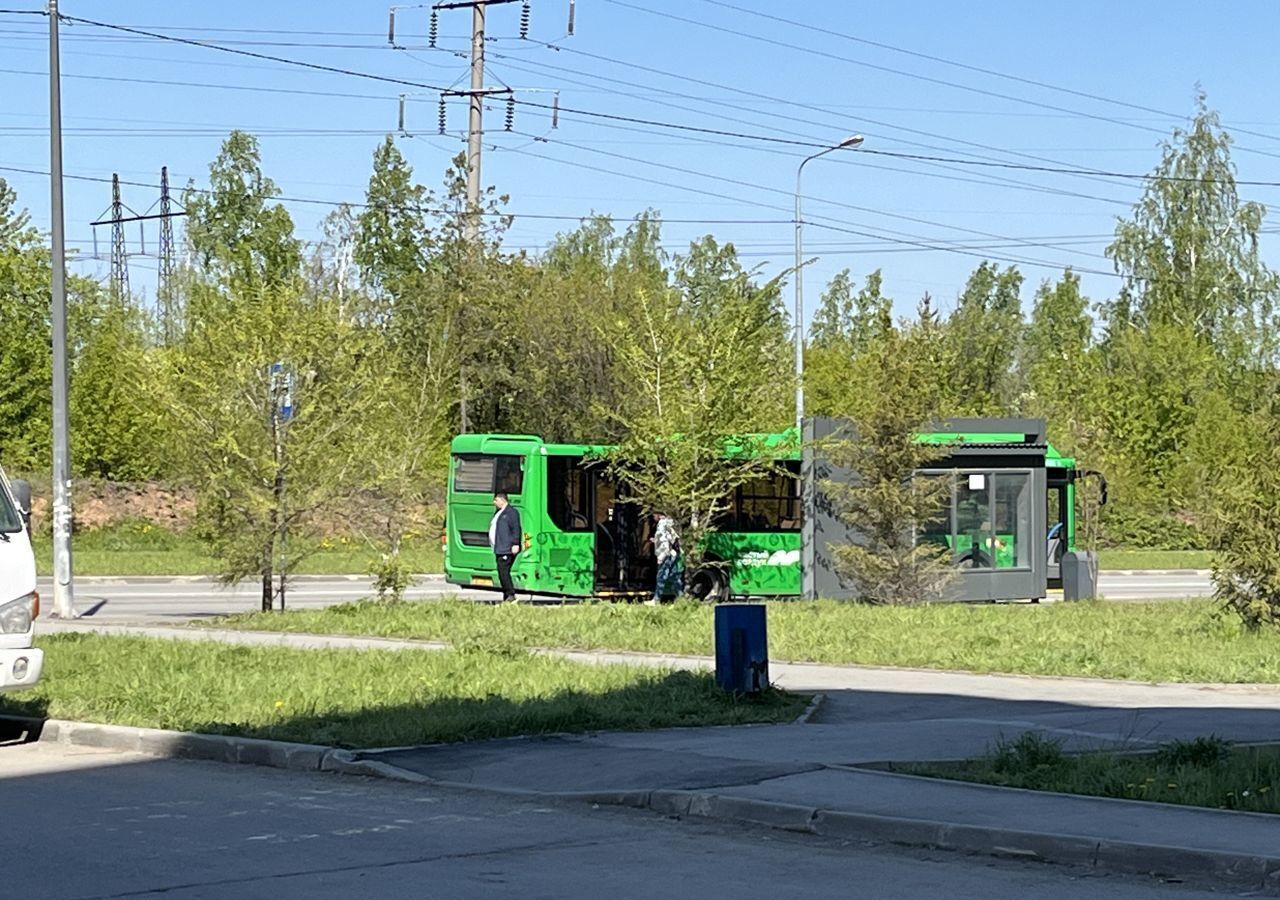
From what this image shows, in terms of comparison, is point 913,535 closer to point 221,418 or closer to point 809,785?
point 221,418

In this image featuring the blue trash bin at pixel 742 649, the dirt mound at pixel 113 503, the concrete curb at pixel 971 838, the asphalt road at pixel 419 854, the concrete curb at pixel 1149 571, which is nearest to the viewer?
the asphalt road at pixel 419 854

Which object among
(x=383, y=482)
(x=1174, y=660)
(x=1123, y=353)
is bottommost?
(x=1174, y=660)

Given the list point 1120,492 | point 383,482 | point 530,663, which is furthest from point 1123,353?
point 530,663

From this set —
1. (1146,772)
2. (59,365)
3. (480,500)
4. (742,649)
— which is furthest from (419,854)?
(480,500)

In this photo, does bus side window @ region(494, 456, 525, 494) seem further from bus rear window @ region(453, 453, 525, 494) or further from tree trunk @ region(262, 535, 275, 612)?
tree trunk @ region(262, 535, 275, 612)

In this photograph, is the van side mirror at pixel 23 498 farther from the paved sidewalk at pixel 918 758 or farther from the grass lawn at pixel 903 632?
the grass lawn at pixel 903 632

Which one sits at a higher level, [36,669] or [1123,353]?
[1123,353]

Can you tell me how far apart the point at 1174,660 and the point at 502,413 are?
38.8 m

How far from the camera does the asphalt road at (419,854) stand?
8273mm

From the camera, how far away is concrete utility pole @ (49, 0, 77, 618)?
27.0 m

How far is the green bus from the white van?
18.4 metres

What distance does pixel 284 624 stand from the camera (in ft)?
78.5

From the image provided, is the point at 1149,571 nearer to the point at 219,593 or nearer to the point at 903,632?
the point at 219,593

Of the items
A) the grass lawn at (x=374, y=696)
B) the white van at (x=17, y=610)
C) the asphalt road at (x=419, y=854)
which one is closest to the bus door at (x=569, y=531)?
the grass lawn at (x=374, y=696)
